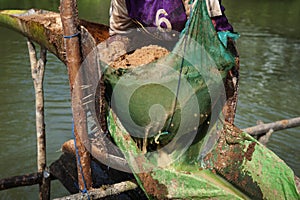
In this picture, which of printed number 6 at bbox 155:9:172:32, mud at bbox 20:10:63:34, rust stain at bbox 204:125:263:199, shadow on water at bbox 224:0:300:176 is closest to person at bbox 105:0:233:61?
printed number 6 at bbox 155:9:172:32

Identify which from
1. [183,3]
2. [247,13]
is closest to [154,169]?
[183,3]

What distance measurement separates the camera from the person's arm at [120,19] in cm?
252

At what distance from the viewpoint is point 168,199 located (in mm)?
2215

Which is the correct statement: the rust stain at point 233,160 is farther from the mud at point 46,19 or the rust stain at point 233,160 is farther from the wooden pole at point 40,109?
the wooden pole at point 40,109

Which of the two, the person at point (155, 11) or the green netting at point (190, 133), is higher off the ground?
the person at point (155, 11)

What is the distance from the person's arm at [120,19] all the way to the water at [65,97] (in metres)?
2.47

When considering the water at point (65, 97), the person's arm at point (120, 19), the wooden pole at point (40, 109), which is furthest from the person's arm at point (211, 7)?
the water at point (65, 97)

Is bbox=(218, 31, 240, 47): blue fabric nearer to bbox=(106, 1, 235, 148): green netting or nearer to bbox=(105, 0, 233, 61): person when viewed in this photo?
bbox=(105, 0, 233, 61): person

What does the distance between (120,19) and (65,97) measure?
4563 mm

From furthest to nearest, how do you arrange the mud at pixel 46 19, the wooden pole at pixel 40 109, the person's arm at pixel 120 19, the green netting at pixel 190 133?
the wooden pole at pixel 40 109
the mud at pixel 46 19
the person's arm at pixel 120 19
the green netting at pixel 190 133

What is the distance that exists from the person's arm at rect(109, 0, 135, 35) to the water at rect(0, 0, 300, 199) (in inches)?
97.1

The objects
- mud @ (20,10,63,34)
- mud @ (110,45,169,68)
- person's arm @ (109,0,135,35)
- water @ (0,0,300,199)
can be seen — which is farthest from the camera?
water @ (0,0,300,199)

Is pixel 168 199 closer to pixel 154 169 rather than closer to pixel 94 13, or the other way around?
pixel 154 169

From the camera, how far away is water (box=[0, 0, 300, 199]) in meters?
5.25
